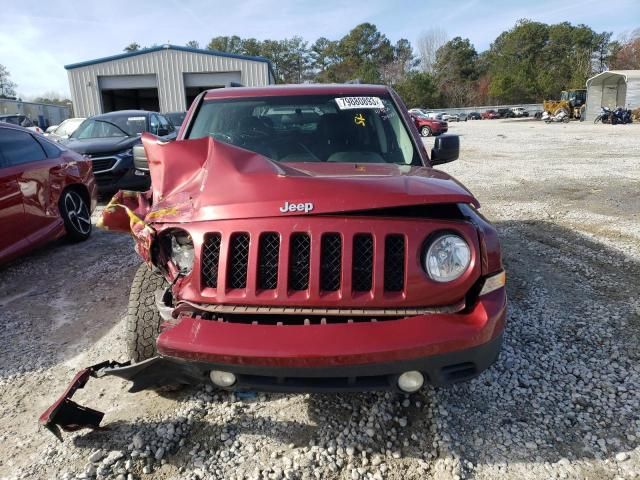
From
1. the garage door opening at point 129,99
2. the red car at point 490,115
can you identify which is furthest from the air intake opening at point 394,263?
the red car at point 490,115

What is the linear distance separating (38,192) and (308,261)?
4151 mm

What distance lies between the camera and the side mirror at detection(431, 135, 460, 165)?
3707 millimetres

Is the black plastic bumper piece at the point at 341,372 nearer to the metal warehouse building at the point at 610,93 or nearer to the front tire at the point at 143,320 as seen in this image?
the front tire at the point at 143,320

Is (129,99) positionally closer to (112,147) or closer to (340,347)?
(112,147)

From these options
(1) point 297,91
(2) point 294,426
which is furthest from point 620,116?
(2) point 294,426

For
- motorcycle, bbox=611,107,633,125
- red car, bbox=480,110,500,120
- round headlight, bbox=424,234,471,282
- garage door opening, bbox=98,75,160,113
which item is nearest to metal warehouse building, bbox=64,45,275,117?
garage door opening, bbox=98,75,160,113

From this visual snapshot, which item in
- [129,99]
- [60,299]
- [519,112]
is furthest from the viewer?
[519,112]

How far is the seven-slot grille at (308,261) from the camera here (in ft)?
6.54

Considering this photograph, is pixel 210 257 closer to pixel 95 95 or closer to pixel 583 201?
pixel 583 201

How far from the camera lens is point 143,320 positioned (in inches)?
95.6

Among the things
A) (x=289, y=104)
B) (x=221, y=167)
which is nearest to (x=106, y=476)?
(x=221, y=167)

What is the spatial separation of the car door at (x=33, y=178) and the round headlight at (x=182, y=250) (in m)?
3.23

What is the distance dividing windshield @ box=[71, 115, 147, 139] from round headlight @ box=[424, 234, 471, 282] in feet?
27.5

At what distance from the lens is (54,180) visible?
5.32 metres
